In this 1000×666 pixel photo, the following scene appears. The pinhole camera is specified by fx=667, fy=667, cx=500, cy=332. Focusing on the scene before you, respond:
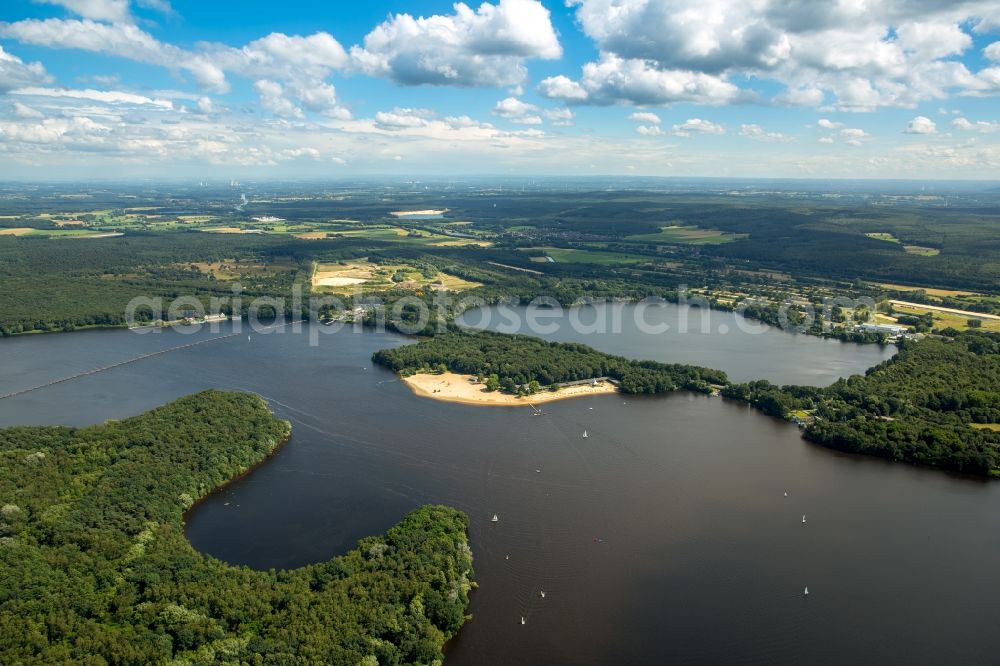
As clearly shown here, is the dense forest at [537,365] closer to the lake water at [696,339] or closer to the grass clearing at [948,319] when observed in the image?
the lake water at [696,339]

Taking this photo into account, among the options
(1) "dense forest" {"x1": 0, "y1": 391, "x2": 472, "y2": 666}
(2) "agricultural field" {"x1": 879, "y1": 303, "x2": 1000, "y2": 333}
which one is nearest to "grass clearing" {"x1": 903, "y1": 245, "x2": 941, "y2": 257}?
(2) "agricultural field" {"x1": 879, "y1": 303, "x2": 1000, "y2": 333}

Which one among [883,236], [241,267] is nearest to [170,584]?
[241,267]

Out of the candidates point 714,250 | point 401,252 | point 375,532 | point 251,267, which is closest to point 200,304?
point 251,267

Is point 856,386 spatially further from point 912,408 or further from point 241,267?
point 241,267

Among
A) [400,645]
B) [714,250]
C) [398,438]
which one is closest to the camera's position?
[400,645]

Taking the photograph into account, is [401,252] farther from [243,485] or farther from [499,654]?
[499,654]

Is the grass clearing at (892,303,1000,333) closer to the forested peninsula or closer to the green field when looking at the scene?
the forested peninsula
